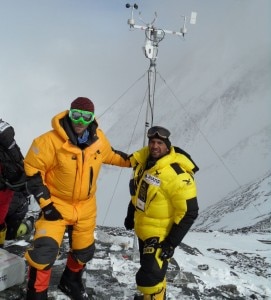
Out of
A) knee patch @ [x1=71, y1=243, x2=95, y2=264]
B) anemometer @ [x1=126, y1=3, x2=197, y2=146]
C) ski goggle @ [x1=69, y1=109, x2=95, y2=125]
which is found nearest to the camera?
ski goggle @ [x1=69, y1=109, x2=95, y2=125]

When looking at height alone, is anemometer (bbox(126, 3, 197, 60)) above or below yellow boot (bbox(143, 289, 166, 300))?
above

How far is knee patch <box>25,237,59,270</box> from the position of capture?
364cm

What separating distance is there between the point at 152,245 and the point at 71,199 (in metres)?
0.93

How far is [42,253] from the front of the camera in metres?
3.65

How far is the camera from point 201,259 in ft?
19.5

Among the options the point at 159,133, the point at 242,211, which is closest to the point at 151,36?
the point at 159,133

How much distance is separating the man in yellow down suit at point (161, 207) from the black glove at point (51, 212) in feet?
2.74

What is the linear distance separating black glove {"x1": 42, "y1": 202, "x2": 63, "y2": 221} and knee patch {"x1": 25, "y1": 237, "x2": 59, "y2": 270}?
0.65 ft

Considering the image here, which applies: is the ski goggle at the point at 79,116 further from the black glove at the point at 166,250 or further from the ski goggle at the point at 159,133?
the black glove at the point at 166,250

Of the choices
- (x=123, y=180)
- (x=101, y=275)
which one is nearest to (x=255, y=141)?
(x=123, y=180)

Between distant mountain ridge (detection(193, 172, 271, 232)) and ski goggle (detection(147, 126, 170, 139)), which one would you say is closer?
ski goggle (detection(147, 126, 170, 139))

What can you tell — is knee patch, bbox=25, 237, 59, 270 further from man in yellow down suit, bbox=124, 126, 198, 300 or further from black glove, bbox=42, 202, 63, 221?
man in yellow down suit, bbox=124, 126, 198, 300

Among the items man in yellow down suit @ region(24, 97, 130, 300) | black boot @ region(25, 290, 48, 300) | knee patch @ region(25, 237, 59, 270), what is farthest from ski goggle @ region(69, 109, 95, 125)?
black boot @ region(25, 290, 48, 300)

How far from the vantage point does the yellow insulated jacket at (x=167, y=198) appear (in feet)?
11.7
